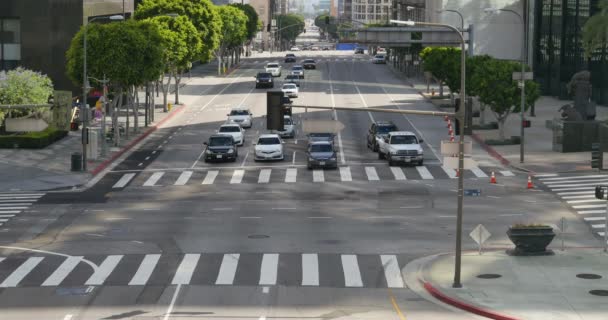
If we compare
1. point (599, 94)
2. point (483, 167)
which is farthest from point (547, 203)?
point (599, 94)

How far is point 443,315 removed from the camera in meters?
29.1

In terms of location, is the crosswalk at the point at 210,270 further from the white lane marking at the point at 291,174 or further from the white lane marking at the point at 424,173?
the white lane marking at the point at 424,173

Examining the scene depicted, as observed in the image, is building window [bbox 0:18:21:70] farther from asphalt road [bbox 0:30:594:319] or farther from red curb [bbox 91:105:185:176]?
asphalt road [bbox 0:30:594:319]

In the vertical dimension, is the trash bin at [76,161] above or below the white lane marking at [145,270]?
above

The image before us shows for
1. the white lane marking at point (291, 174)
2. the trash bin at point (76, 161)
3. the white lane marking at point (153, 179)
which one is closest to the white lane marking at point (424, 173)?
the white lane marking at point (291, 174)

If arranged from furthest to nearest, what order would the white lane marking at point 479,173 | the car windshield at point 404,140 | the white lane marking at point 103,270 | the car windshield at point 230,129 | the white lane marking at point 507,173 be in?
the car windshield at point 230,129 → the car windshield at point 404,140 → the white lane marking at point 507,173 → the white lane marking at point 479,173 → the white lane marking at point 103,270

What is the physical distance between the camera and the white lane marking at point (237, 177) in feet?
184

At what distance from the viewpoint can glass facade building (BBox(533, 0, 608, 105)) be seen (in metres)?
101

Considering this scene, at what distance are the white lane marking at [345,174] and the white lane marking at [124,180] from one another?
1089cm

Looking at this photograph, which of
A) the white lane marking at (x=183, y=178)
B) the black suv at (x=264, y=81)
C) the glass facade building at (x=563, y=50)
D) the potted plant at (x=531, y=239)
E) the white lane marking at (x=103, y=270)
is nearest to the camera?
the white lane marking at (x=103, y=270)

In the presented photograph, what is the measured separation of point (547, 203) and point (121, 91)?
34778 mm

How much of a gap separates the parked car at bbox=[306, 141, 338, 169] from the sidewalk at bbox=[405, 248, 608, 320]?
22.8 m

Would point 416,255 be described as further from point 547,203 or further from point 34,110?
point 34,110

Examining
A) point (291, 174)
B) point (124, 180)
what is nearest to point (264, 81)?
point (291, 174)
